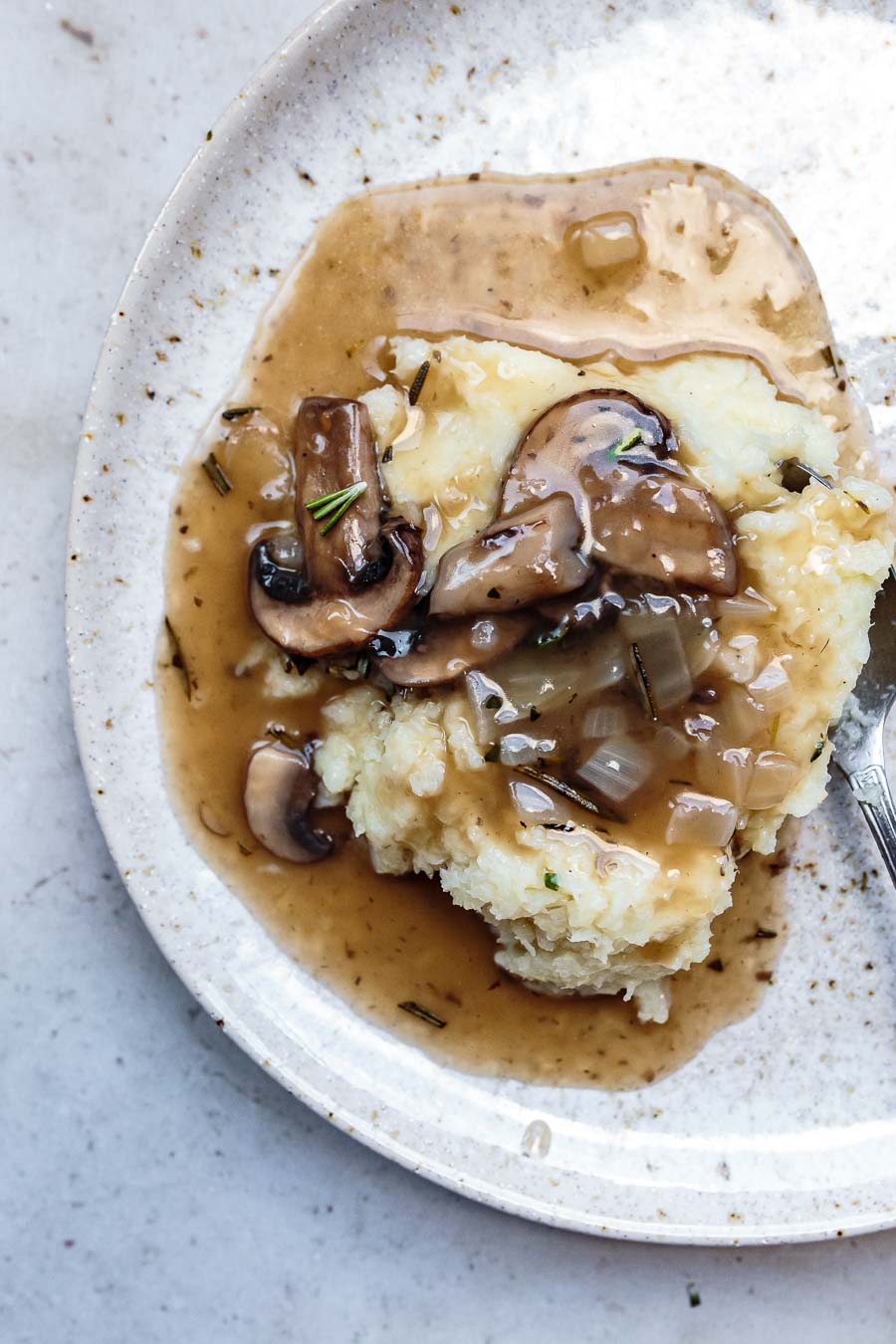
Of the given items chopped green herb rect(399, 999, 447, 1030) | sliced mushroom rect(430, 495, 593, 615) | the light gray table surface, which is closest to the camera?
sliced mushroom rect(430, 495, 593, 615)

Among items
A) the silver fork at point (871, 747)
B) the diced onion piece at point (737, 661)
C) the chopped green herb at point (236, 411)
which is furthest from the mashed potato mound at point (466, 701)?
the chopped green herb at point (236, 411)

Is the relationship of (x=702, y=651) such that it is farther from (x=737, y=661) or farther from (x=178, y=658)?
(x=178, y=658)

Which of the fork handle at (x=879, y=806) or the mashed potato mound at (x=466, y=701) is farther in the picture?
the fork handle at (x=879, y=806)

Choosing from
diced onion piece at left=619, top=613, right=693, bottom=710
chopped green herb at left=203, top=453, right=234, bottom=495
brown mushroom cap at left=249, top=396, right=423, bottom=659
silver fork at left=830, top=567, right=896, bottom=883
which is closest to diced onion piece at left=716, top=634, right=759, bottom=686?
diced onion piece at left=619, top=613, right=693, bottom=710

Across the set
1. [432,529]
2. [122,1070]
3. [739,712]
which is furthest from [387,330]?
[122,1070]

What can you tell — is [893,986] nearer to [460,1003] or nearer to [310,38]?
[460,1003]

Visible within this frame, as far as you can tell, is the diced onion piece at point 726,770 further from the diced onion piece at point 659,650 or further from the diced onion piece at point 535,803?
the diced onion piece at point 535,803

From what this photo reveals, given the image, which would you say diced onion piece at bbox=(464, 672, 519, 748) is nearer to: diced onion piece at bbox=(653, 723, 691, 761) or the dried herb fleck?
diced onion piece at bbox=(653, 723, 691, 761)
